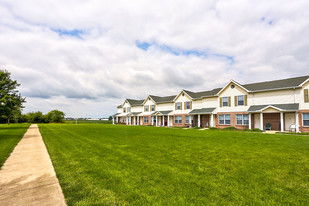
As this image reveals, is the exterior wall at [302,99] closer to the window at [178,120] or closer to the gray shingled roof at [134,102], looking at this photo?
the window at [178,120]

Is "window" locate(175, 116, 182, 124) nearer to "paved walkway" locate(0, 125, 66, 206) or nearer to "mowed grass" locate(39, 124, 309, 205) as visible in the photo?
"mowed grass" locate(39, 124, 309, 205)

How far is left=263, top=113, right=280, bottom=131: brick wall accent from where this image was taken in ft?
78.5

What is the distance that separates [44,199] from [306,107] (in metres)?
28.4

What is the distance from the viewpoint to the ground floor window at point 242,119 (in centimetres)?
2608

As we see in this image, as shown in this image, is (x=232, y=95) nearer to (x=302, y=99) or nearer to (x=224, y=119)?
(x=224, y=119)

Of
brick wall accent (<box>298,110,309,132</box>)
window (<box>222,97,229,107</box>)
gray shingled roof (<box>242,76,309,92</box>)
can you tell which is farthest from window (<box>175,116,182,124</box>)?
brick wall accent (<box>298,110,309,132</box>)

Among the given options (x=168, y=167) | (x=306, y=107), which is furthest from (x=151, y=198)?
(x=306, y=107)

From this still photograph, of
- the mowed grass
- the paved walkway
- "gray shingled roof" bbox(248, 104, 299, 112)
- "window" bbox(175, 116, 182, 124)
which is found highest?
"gray shingled roof" bbox(248, 104, 299, 112)

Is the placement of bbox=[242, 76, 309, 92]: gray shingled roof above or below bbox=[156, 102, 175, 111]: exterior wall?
above

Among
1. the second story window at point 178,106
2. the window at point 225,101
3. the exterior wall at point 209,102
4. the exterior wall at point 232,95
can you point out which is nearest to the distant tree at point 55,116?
the second story window at point 178,106

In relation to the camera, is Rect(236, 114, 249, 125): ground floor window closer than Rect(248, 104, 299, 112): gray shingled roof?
No

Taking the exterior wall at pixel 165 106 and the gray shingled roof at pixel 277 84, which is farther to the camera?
the exterior wall at pixel 165 106

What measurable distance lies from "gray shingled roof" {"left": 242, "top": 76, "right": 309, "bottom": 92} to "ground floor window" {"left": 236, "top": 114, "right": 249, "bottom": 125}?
4331 mm

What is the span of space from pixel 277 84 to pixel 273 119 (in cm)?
530
